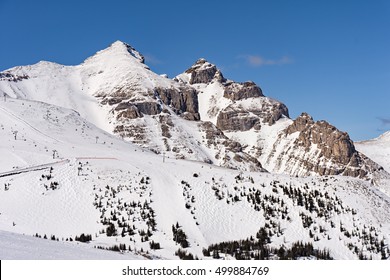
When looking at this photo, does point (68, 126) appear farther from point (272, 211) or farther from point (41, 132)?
point (272, 211)

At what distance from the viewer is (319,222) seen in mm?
27797

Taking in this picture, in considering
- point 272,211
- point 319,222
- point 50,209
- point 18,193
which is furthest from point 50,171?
point 319,222

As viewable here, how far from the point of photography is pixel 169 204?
1177 inches

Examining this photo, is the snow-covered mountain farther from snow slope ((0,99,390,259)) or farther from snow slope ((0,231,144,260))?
snow slope ((0,231,144,260))

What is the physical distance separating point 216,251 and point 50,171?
19.3 metres

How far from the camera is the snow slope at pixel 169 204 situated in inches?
971

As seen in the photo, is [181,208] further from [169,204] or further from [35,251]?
[35,251]

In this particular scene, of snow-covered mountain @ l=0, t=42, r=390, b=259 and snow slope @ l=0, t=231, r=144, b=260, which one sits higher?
snow-covered mountain @ l=0, t=42, r=390, b=259

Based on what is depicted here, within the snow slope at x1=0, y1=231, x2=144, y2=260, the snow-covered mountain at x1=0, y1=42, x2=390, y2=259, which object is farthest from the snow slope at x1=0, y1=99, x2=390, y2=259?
the snow slope at x1=0, y1=231, x2=144, y2=260

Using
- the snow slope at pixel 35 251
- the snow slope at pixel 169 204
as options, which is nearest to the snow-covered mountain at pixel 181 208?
the snow slope at pixel 169 204

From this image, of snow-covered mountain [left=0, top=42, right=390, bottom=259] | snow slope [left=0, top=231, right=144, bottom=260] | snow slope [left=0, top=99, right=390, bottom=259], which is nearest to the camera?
snow slope [left=0, top=231, right=144, bottom=260]

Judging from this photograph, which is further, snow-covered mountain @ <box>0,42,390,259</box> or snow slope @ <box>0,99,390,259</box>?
snow slope @ <box>0,99,390,259</box>

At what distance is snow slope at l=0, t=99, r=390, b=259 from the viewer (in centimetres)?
2466

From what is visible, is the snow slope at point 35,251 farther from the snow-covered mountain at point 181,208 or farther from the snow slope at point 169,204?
the snow slope at point 169,204
